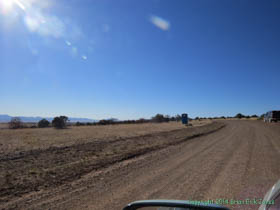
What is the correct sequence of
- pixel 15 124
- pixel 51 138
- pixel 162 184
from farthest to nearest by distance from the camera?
pixel 15 124 < pixel 51 138 < pixel 162 184

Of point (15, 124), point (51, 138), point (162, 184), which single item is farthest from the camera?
point (15, 124)

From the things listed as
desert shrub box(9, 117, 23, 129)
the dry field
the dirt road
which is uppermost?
desert shrub box(9, 117, 23, 129)

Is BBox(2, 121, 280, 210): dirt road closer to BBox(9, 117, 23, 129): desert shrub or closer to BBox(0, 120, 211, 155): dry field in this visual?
BBox(0, 120, 211, 155): dry field

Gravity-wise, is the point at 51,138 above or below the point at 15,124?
below

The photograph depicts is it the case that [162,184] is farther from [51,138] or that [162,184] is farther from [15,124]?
[15,124]

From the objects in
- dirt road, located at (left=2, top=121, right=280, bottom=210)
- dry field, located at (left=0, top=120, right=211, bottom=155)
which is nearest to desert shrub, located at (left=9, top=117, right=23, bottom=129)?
dry field, located at (left=0, top=120, right=211, bottom=155)

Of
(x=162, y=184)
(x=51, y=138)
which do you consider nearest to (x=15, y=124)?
(x=51, y=138)

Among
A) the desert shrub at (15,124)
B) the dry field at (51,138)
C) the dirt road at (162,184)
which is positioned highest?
the desert shrub at (15,124)

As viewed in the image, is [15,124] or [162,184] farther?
[15,124]

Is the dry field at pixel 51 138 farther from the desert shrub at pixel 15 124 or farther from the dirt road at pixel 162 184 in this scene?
the desert shrub at pixel 15 124

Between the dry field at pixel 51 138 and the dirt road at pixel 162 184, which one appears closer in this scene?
the dirt road at pixel 162 184

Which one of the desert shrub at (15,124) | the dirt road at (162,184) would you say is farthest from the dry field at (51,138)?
the desert shrub at (15,124)

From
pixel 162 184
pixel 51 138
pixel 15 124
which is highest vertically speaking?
pixel 15 124

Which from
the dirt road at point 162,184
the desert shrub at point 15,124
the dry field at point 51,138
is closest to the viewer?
the dirt road at point 162,184
